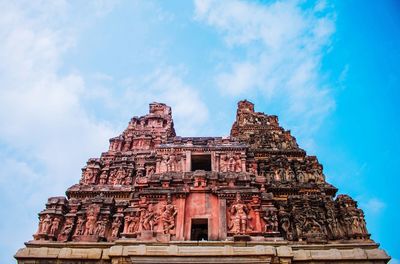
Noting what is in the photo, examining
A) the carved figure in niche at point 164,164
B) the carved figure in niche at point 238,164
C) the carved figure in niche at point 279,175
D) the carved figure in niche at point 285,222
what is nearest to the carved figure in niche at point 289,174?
the carved figure in niche at point 279,175

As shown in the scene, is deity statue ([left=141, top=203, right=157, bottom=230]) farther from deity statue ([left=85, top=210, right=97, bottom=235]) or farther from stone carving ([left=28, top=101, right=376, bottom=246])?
deity statue ([left=85, top=210, right=97, bottom=235])

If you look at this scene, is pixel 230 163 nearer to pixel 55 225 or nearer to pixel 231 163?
pixel 231 163

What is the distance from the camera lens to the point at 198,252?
1328 centimetres

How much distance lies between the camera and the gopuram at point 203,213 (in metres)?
13.6

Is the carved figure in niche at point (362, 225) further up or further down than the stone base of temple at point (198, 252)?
further up

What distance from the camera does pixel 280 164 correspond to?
1875cm

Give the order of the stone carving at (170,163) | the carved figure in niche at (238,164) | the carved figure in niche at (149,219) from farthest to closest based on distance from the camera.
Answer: the stone carving at (170,163)
the carved figure in niche at (238,164)
the carved figure in niche at (149,219)

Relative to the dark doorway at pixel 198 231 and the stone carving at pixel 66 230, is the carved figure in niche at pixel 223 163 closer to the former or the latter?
the dark doorway at pixel 198 231

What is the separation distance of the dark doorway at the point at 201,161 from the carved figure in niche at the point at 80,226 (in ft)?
20.4

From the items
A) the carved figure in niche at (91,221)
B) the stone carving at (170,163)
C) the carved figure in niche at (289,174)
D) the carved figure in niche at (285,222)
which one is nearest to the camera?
the carved figure in niche at (285,222)

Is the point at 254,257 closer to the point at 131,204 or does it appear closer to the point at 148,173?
the point at 131,204

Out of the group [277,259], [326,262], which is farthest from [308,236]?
[277,259]

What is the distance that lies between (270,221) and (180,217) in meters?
3.84

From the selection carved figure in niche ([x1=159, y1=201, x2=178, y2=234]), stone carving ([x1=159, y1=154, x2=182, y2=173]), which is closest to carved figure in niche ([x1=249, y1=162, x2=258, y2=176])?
stone carving ([x1=159, y1=154, x2=182, y2=173])
